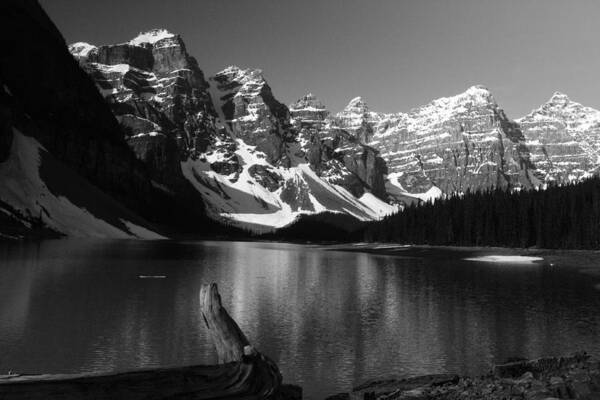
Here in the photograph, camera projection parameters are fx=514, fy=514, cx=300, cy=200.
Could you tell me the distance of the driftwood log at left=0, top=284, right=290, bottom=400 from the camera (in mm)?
9141

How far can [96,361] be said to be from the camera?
2181 centimetres

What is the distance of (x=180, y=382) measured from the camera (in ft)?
33.6

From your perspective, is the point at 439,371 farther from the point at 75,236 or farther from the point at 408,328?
the point at 75,236

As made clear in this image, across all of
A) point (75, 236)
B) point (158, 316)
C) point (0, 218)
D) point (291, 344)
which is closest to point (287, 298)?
point (158, 316)

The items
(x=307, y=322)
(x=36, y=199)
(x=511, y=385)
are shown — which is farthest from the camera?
(x=36, y=199)

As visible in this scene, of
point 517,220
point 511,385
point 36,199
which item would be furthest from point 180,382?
point 36,199

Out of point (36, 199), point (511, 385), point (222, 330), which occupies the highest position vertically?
point (36, 199)

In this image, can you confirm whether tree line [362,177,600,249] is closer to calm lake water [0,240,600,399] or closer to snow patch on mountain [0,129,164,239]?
calm lake water [0,240,600,399]

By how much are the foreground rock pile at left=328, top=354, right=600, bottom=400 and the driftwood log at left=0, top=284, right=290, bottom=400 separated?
20.7 ft

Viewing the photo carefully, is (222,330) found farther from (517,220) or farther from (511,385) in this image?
(517,220)

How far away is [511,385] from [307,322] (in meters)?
18.0

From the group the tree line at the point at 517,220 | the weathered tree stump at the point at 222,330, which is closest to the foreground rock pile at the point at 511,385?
the weathered tree stump at the point at 222,330

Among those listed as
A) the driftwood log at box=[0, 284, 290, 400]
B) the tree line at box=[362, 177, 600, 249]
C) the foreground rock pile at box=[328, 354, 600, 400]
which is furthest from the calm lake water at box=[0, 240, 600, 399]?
the tree line at box=[362, 177, 600, 249]

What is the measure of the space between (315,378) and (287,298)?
22.9 meters
